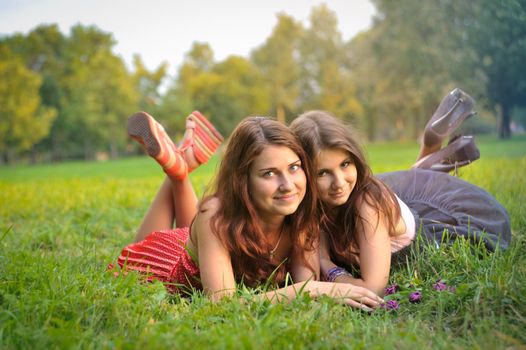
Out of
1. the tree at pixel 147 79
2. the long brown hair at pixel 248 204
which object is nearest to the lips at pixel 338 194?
the long brown hair at pixel 248 204

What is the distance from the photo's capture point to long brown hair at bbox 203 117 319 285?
235cm

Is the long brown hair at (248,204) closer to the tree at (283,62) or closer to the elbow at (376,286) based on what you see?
the elbow at (376,286)

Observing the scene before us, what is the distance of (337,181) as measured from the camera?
2477 mm

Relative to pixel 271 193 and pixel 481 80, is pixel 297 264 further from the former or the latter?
pixel 481 80

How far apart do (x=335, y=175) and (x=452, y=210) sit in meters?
0.94

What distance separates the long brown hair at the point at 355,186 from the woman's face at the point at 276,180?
0.65 feet

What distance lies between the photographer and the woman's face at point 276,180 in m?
2.31

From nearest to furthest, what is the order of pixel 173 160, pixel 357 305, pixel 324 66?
pixel 357 305
pixel 173 160
pixel 324 66

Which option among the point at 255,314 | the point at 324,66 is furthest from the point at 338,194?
the point at 324,66

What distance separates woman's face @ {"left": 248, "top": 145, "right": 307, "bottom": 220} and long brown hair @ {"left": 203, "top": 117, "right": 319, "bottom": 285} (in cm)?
4

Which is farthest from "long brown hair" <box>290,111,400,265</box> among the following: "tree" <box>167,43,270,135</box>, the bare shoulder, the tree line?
"tree" <box>167,43,270,135</box>

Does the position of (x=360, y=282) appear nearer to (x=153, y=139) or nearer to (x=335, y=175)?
(x=335, y=175)

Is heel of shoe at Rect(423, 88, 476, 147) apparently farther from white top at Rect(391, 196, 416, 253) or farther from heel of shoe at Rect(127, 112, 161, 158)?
heel of shoe at Rect(127, 112, 161, 158)

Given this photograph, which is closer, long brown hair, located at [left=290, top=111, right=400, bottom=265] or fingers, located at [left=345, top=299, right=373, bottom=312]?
fingers, located at [left=345, top=299, right=373, bottom=312]
